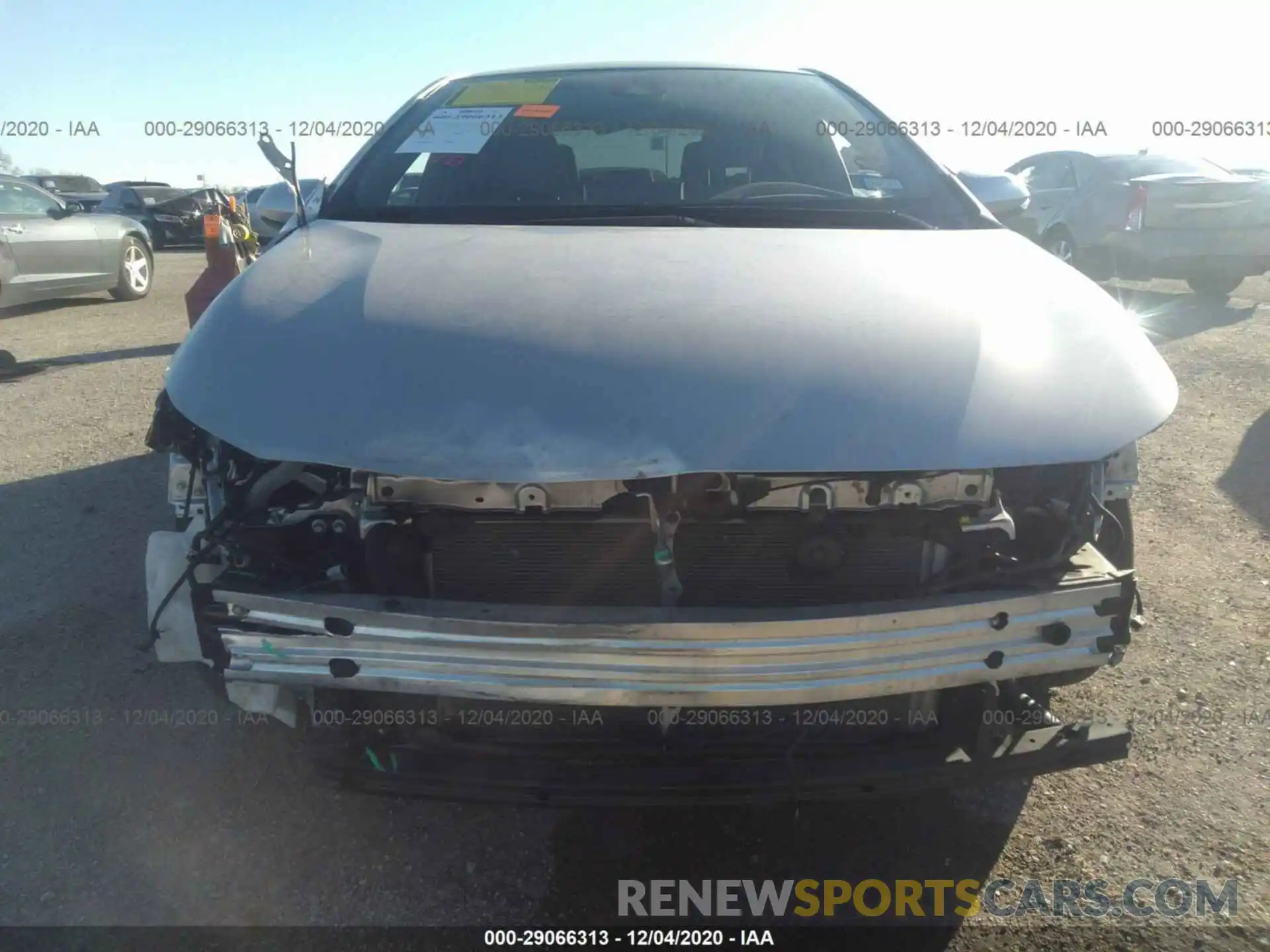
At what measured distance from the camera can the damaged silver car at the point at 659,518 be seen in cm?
165

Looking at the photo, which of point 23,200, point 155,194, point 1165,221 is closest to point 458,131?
point 1165,221

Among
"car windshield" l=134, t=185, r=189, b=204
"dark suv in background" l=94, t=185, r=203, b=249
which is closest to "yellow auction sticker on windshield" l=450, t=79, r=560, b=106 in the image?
"dark suv in background" l=94, t=185, r=203, b=249

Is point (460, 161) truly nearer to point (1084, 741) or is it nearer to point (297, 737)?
point (297, 737)

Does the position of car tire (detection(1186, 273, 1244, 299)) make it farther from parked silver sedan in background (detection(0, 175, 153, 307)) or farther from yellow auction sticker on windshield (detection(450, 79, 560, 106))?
parked silver sedan in background (detection(0, 175, 153, 307))

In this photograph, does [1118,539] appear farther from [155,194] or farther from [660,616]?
[155,194]

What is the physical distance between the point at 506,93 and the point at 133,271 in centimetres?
916

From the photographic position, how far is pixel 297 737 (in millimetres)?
2045

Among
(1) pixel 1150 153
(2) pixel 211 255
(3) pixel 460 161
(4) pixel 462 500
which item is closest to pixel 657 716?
(4) pixel 462 500

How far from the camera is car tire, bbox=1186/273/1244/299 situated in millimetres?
8578

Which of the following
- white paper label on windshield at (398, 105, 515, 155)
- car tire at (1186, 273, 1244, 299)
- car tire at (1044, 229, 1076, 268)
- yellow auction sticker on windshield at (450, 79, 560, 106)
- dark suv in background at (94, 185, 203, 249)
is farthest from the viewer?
dark suv in background at (94, 185, 203, 249)

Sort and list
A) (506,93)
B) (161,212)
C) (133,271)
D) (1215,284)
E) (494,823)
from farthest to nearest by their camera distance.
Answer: (161,212), (133,271), (1215,284), (506,93), (494,823)

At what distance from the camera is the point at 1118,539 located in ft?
6.60

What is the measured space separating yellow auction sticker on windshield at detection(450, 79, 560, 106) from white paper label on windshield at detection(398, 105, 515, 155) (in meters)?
→ 0.05

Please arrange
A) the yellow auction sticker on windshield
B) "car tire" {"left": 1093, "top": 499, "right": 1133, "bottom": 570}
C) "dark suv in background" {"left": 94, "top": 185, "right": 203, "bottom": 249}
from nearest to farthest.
Answer: "car tire" {"left": 1093, "top": 499, "right": 1133, "bottom": 570}, the yellow auction sticker on windshield, "dark suv in background" {"left": 94, "top": 185, "right": 203, "bottom": 249}
